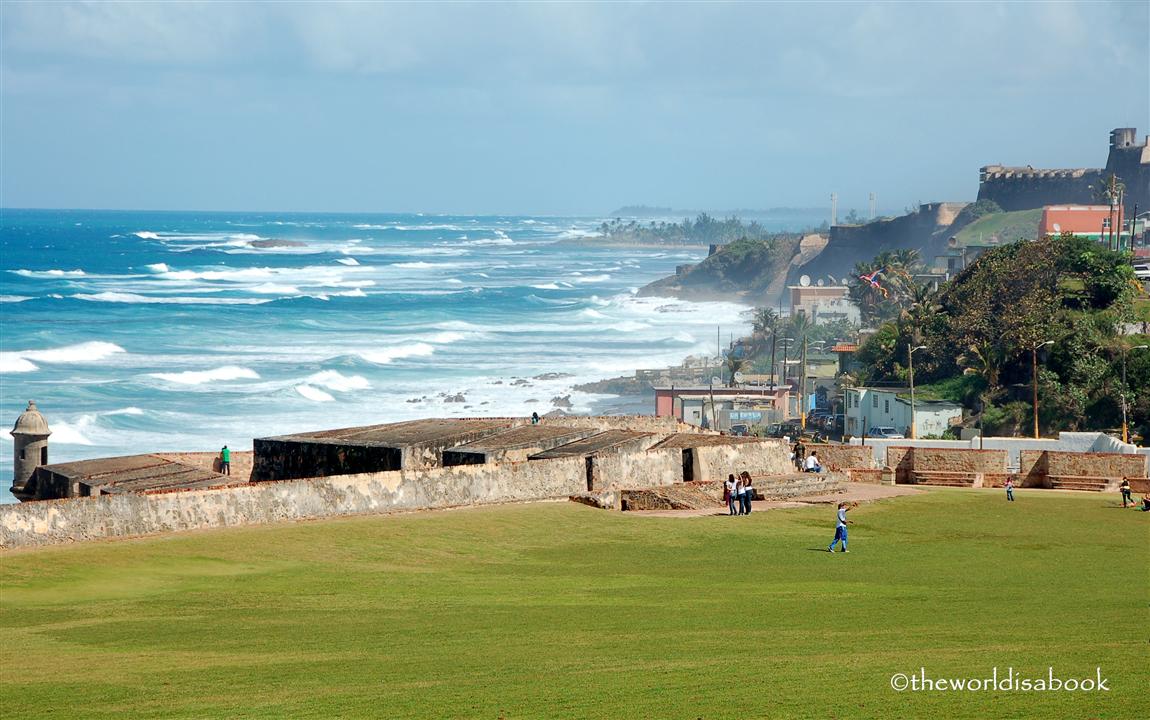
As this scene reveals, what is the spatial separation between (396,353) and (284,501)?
6664 centimetres

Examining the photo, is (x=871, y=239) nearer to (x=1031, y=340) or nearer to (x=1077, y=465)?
(x=1031, y=340)

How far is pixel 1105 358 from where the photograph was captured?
178 feet

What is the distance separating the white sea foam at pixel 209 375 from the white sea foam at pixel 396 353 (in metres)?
8.60

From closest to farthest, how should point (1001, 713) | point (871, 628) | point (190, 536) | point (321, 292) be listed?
point (1001, 713)
point (871, 628)
point (190, 536)
point (321, 292)

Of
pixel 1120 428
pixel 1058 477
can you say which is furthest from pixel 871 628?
pixel 1120 428

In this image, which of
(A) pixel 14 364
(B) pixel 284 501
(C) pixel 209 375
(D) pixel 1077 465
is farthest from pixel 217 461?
(A) pixel 14 364

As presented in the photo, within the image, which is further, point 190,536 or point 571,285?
point 571,285

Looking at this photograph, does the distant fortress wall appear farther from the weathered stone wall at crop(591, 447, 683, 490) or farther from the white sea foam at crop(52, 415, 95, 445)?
the weathered stone wall at crop(591, 447, 683, 490)

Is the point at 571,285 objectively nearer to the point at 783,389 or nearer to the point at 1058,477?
the point at 783,389

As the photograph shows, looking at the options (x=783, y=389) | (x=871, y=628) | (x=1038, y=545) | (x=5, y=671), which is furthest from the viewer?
(x=783, y=389)

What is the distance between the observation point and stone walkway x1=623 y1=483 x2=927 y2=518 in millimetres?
25109

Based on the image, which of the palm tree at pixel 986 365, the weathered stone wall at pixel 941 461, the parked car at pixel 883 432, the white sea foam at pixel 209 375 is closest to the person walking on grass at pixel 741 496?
the weathered stone wall at pixel 941 461

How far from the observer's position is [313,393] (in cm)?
7150

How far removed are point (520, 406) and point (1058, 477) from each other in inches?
1512
